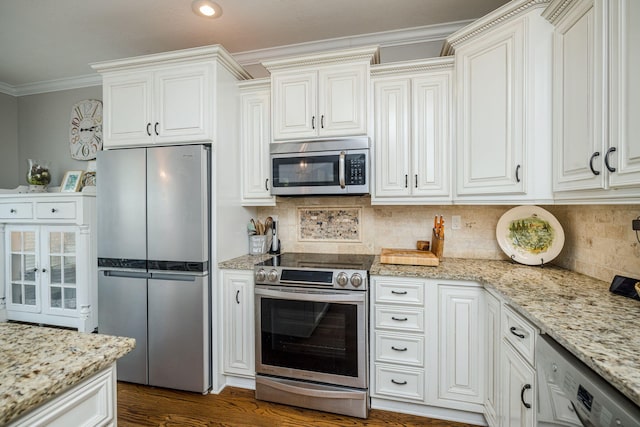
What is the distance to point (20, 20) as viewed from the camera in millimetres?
2240

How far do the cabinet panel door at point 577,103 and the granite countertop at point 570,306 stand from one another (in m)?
0.52

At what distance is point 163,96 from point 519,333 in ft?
8.86

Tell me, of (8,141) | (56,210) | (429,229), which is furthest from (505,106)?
(8,141)

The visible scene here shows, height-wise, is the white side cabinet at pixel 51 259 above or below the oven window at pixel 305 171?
below

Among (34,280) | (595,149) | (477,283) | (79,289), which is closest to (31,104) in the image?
(34,280)

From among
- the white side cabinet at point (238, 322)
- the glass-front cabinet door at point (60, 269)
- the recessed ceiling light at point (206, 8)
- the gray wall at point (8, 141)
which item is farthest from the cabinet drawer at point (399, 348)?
the gray wall at point (8, 141)

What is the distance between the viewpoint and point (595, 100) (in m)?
1.25

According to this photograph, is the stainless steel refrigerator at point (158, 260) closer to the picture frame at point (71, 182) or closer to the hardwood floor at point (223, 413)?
the hardwood floor at point (223, 413)

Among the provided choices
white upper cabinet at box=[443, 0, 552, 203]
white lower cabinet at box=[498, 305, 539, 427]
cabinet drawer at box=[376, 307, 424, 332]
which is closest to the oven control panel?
cabinet drawer at box=[376, 307, 424, 332]

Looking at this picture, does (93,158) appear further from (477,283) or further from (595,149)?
(595,149)

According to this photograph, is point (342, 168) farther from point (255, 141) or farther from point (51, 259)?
point (51, 259)

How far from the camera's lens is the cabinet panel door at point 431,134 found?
209 centimetres

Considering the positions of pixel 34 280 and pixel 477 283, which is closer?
pixel 477 283

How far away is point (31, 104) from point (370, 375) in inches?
186
